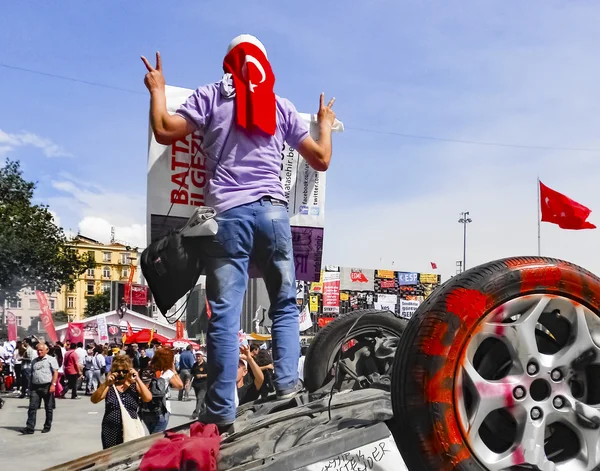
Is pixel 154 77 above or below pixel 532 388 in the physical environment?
above

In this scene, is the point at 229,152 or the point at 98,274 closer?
the point at 229,152

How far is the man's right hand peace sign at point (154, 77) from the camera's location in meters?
3.19

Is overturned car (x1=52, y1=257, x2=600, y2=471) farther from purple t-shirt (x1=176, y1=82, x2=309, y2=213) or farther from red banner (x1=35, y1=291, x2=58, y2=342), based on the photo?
red banner (x1=35, y1=291, x2=58, y2=342)

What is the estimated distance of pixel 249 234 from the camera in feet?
9.98

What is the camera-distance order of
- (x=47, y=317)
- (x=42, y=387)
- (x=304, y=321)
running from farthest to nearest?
1. (x=47, y=317)
2. (x=304, y=321)
3. (x=42, y=387)

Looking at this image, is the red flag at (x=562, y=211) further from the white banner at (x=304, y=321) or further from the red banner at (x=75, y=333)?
the red banner at (x=75, y=333)

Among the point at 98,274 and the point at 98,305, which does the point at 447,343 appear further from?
the point at 98,274

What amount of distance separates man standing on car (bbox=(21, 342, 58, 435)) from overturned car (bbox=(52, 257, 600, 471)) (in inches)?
472

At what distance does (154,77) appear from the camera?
321cm

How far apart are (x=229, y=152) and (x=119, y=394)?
13.5 ft

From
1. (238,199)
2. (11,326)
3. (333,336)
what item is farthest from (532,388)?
(11,326)

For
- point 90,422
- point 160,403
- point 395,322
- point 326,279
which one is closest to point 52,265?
point 326,279

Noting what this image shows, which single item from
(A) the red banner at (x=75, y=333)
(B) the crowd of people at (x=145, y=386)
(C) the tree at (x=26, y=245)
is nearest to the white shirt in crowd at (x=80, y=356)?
(B) the crowd of people at (x=145, y=386)

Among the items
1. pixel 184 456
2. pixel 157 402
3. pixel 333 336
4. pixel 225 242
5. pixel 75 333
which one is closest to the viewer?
pixel 184 456
